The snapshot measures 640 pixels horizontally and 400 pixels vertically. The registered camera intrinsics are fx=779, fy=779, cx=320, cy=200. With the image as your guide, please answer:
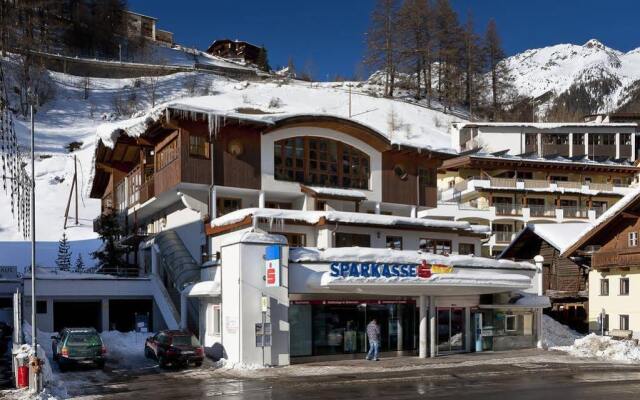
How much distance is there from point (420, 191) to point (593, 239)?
36.0 feet

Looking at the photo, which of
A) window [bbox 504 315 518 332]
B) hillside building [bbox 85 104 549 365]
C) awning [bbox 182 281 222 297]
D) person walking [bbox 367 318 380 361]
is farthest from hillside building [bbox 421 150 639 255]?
awning [bbox 182 281 222 297]

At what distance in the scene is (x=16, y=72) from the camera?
10600 centimetres

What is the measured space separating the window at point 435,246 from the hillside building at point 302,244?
0.09m

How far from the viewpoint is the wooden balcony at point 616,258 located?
141 feet

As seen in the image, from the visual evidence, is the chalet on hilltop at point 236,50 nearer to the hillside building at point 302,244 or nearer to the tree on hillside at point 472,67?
the tree on hillside at point 472,67

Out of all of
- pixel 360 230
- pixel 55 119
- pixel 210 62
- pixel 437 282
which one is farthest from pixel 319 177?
pixel 210 62

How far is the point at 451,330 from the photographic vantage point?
3750 cm

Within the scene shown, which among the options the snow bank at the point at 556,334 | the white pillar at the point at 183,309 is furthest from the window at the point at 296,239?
the snow bank at the point at 556,334

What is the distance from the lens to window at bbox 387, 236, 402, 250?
40.4 m

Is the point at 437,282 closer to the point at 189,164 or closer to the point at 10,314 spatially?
the point at 189,164

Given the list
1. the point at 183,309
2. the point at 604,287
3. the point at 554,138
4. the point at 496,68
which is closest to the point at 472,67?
the point at 496,68

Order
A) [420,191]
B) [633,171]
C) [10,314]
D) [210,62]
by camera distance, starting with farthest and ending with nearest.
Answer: [210,62] → [633,171] → [420,191] → [10,314]

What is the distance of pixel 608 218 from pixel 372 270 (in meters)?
19.4

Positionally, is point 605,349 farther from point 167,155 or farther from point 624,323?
point 167,155
